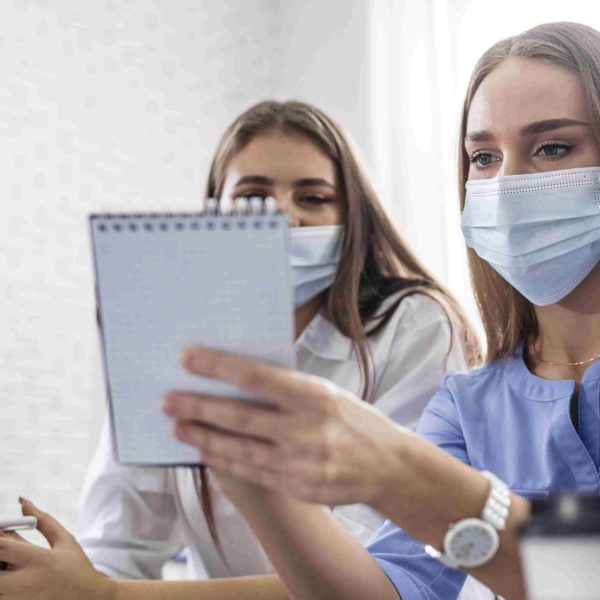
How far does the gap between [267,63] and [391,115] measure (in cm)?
47

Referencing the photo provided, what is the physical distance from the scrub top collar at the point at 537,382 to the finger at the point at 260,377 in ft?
1.72

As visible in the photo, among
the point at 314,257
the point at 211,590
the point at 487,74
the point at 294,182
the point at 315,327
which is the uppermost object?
the point at 487,74

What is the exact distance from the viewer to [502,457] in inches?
43.1

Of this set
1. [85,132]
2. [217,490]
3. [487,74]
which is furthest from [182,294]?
[85,132]

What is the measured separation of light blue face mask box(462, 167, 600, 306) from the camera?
3.54ft

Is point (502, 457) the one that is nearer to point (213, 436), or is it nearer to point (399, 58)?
point (213, 436)

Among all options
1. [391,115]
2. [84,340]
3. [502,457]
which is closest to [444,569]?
[502,457]

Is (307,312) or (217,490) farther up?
(307,312)

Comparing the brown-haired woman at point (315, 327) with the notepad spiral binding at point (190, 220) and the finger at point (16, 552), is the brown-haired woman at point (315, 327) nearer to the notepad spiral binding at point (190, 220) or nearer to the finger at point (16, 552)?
the finger at point (16, 552)

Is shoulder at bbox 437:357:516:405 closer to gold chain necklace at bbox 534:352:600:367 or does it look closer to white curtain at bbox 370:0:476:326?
gold chain necklace at bbox 534:352:600:367

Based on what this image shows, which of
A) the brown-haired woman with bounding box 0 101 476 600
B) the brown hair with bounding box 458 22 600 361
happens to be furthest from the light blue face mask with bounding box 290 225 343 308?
the brown hair with bounding box 458 22 600 361

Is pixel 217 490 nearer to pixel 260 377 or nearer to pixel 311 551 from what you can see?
pixel 311 551

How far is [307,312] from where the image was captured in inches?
61.2

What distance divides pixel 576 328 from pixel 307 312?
20.6 inches
